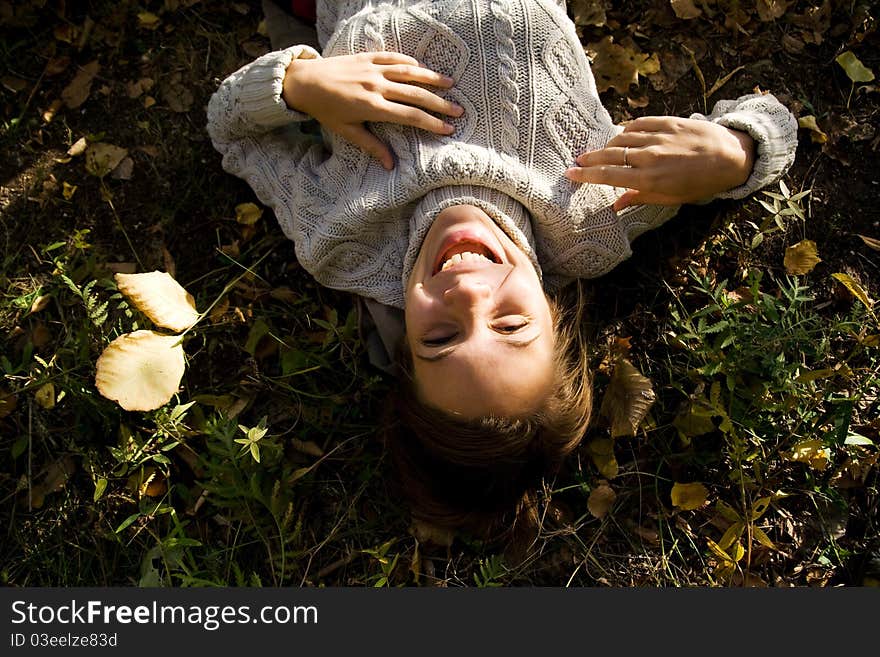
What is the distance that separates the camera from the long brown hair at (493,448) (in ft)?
7.21

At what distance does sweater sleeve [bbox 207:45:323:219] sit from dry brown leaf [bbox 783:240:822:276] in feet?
5.18

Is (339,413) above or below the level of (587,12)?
below

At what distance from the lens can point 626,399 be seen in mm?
2516

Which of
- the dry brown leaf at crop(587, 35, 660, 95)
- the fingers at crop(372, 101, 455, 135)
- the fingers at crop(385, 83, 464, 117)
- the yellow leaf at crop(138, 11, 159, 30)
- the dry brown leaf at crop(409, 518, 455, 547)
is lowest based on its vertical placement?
the dry brown leaf at crop(409, 518, 455, 547)

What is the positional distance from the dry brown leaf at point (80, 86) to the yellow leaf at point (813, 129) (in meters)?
2.48

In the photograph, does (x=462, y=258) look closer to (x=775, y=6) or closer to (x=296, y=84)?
(x=296, y=84)

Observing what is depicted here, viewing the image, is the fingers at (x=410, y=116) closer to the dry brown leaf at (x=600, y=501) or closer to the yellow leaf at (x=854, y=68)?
the dry brown leaf at (x=600, y=501)

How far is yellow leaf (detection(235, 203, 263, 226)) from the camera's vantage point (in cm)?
273

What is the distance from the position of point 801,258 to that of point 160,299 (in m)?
2.05

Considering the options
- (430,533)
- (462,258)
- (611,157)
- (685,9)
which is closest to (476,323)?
(462,258)

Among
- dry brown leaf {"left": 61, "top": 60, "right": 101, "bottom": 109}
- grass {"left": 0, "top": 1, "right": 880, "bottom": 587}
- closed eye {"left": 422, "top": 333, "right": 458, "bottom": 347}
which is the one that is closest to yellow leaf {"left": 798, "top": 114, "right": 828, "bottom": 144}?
grass {"left": 0, "top": 1, "right": 880, "bottom": 587}

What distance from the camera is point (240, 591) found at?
2396 mm

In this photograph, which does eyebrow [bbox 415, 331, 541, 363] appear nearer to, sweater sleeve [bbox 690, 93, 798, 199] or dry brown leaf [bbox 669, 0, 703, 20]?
sweater sleeve [bbox 690, 93, 798, 199]

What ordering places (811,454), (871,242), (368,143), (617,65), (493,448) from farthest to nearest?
(617,65) → (871,242) → (811,454) → (368,143) → (493,448)
